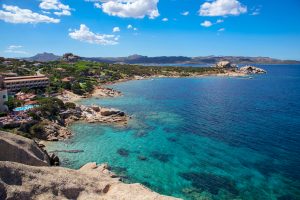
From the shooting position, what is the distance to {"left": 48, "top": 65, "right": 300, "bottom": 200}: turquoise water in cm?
3778

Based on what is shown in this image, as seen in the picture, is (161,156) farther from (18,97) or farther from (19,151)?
(18,97)

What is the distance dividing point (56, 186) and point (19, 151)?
316 inches

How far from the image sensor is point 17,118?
196 feet

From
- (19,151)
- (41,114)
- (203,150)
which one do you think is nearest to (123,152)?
(203,150)

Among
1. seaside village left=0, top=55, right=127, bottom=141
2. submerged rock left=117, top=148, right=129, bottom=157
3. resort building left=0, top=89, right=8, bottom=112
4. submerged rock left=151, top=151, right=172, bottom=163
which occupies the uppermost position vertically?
resort building left=0, top=89, right=8, bottom=112

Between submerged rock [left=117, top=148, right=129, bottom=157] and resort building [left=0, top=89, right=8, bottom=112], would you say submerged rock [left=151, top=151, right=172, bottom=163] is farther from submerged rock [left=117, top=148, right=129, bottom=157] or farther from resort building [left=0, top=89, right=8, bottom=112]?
resort building [left=0, top=89, right=8, bottom=112]

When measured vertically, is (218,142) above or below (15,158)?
below

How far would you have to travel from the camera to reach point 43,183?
23266 mm

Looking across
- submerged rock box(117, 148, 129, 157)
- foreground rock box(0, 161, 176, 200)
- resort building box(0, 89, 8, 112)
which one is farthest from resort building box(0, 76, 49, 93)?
foreground rock box(0, 161, 176, 200)

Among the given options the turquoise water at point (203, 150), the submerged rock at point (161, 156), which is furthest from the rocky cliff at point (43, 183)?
the submerged rock at point (161, 156)

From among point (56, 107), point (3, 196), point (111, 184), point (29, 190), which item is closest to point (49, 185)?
point (29, 190)

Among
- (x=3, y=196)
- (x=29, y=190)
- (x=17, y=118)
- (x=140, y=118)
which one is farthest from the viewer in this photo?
(x=140, y=118)

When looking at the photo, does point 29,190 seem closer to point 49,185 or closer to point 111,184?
point 49,185

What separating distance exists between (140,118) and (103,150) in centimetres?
2662
